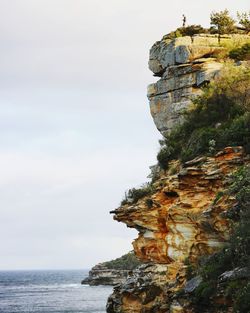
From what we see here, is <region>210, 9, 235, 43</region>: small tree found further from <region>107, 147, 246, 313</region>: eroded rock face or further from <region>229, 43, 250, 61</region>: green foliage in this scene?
<region>107, 147, 246, 313</region>: eroded rock face

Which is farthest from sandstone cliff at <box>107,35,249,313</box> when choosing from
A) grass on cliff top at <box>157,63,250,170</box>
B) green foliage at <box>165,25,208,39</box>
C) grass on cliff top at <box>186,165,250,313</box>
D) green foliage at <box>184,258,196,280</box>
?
green foliage at <box>165,25,208,39</box>

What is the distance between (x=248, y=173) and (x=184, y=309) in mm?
7417

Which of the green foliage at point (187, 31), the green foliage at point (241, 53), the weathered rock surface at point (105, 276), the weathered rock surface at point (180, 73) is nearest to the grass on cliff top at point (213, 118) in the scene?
the weathered rock surface at point (180, 73)

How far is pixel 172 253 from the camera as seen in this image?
118 ft

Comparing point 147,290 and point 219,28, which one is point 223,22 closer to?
point 219,28

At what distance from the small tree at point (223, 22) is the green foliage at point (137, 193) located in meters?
19.1

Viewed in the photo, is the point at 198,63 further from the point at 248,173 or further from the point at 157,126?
the point at 248,173

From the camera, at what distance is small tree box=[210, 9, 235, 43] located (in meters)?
53.2

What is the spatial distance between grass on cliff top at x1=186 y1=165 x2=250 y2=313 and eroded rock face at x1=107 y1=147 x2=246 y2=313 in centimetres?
121

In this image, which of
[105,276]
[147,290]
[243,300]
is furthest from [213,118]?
[105,276]

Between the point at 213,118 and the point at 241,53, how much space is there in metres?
9.42

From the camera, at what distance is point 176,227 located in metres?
35.4

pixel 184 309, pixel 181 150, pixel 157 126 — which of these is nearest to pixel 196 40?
pixel 157 126

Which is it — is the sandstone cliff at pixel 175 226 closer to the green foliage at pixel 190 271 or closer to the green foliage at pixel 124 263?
the green foliage at pixel 190 271
